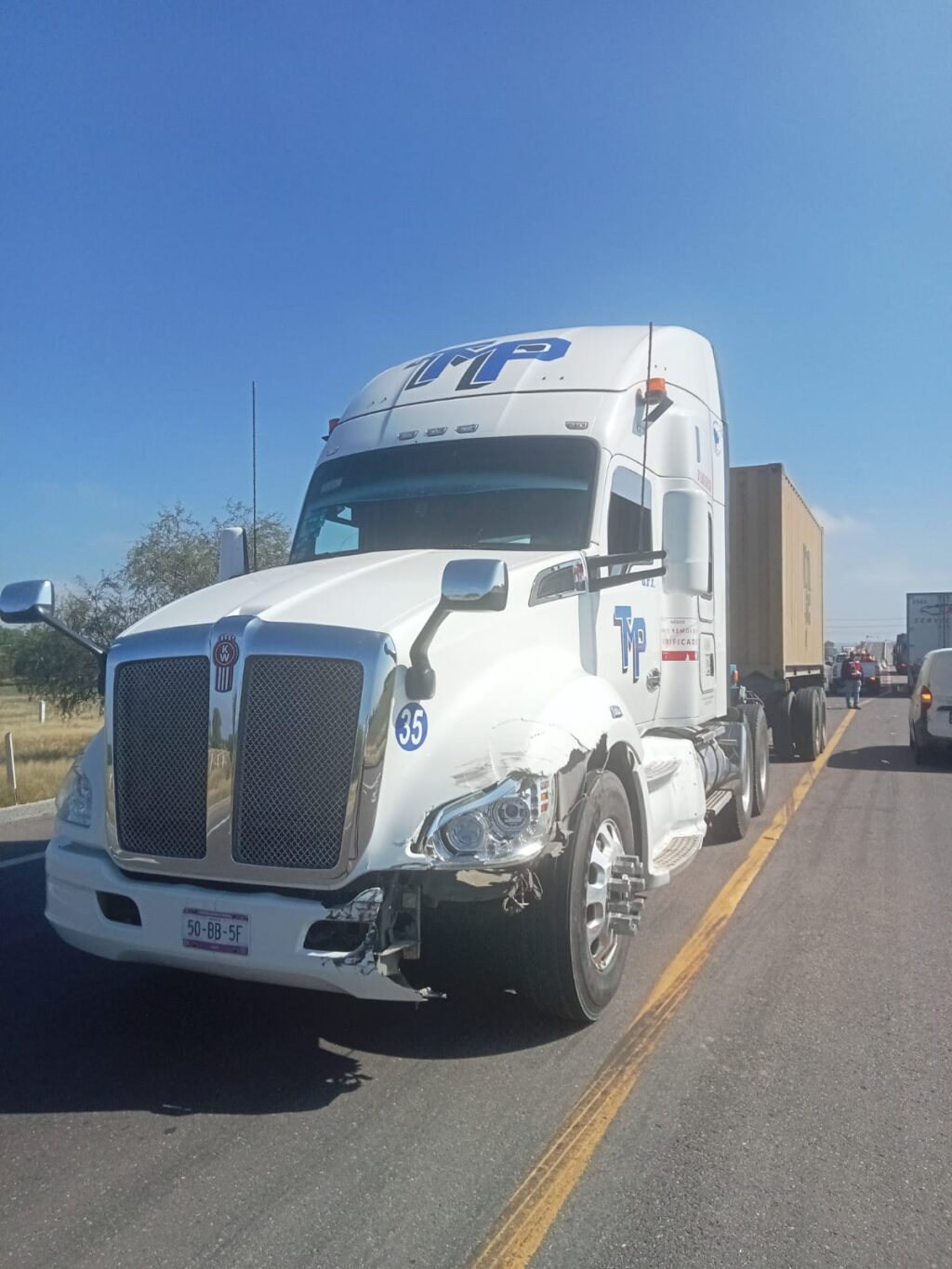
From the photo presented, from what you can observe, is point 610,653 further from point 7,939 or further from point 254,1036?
point 7,939

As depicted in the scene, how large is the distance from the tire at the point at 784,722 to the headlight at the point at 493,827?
12.1m

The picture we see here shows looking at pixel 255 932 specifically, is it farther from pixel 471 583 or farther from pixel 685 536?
pixel 685 536

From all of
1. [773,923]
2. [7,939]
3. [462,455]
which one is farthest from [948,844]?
[7,939]

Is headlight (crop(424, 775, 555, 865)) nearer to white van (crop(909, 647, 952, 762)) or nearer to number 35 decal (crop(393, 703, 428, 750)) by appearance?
number 35 decal (crop(393, 703, 428, 750))

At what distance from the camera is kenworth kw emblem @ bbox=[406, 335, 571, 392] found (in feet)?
21.7

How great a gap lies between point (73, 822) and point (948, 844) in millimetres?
7383

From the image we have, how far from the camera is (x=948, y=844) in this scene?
29.9 ft

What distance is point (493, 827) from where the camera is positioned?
3.92 m

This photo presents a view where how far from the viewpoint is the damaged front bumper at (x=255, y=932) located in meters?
3.77

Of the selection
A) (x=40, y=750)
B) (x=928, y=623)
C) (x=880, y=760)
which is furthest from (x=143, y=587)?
(x=928, y=623)

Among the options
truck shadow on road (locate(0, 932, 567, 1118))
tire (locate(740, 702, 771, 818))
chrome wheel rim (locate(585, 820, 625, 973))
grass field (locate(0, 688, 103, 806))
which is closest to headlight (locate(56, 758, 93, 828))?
truck shadow on road (locate(0, 932, 567, 1118))

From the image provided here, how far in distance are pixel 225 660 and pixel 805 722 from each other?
42.6 ft

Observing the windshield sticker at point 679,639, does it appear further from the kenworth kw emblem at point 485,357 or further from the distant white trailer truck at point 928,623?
the distant white trailer truck at point 928,623

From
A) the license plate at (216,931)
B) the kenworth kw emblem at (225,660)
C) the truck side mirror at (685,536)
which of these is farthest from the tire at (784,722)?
the license plate at (216,931)
